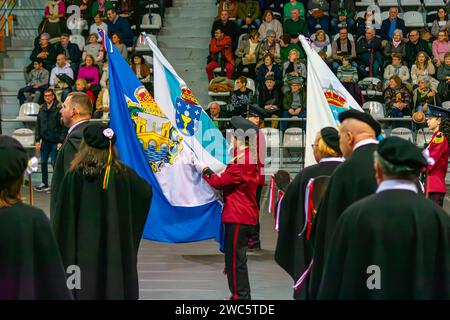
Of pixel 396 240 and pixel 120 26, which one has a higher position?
pixel 120 26

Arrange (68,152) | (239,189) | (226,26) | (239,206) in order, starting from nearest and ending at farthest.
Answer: (68,152) < (239,206) < (239,189) < (226,26)

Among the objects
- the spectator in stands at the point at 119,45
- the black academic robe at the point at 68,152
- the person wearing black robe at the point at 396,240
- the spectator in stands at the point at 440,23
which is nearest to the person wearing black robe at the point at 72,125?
the black academic robe at the point at 68,152

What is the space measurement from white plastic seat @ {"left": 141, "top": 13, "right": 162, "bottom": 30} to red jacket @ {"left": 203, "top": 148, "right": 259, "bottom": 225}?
14292 millimetres

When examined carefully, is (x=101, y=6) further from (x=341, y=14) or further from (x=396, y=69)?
(x=396, y=69)

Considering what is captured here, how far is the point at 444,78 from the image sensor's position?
66.5ft

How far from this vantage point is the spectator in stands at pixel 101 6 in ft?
76.6

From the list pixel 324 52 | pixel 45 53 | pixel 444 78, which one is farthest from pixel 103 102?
pixel 444 78

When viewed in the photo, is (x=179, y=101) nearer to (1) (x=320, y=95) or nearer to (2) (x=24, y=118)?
(1) (x=320, y=95)

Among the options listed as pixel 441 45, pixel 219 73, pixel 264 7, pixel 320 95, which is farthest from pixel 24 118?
pixel 320 95

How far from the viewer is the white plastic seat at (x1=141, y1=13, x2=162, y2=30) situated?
23.6 metres

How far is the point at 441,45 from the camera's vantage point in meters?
21.2

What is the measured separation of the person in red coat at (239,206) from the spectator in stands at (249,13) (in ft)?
42.9

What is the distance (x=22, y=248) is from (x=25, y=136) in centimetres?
1571

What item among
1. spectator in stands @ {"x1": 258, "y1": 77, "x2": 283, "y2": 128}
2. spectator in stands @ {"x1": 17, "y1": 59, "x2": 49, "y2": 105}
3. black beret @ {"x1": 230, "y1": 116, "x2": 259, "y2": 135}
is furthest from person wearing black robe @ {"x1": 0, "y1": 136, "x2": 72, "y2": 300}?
spectator in stands @ {"x1": 17, "y1": 59, "x2": 49, "y2": 105}
